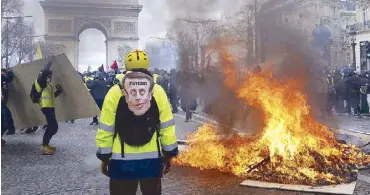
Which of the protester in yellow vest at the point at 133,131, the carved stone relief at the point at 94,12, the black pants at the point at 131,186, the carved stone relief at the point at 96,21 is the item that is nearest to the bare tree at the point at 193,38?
the protester in yellow vest at the point at 133,131

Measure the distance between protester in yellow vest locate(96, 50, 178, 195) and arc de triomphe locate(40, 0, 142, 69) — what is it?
40171 mm

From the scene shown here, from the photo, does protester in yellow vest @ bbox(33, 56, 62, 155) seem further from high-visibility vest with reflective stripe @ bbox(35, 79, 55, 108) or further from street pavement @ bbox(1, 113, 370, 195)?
street pavement @ bbox(1, 113, 370, 195)

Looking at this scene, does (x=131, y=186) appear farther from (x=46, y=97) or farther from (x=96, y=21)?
(x=96, y=21)

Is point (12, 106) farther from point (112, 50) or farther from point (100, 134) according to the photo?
point (112, 50)

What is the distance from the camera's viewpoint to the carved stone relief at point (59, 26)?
43438 mm

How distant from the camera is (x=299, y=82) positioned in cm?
726

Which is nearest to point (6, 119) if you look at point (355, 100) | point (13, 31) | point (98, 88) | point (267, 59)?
point (98, 88)

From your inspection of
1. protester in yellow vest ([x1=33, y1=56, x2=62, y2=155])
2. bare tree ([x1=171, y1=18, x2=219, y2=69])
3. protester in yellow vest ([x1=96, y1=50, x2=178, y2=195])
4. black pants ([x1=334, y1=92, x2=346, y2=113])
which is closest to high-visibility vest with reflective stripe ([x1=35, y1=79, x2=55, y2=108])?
protester in yellow vest ([x1=33, y1=56, x2=62, y2=155])

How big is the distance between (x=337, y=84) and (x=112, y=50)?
33.9 meters

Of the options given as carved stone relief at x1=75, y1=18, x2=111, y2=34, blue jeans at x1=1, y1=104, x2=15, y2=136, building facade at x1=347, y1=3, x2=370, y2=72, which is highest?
carved stone relief at x1=75, y1=18, x2=111, y2=34

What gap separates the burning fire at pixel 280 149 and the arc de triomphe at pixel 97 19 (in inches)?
1467

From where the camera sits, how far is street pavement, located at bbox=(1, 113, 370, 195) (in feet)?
17.0

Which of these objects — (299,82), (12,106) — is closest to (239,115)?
(299,82)

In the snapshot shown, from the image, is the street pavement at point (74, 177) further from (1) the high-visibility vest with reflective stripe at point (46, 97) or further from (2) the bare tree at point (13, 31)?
(2) the bare tree at point (13, 31)
